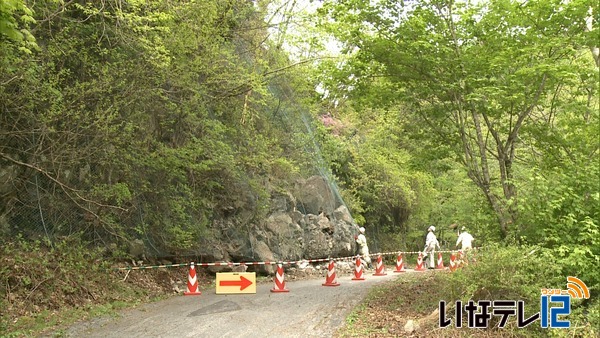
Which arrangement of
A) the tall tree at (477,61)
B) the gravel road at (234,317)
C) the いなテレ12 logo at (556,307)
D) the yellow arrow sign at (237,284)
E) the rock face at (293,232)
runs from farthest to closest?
the rock face at (293,232) < the yellow arrow sign at (237,284) < the tall tree at (477,61) < the gravel road at (234,317) < the いなテレ12 logo at (556,307)

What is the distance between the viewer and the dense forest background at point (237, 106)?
8688mm

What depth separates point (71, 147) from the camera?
1002cm

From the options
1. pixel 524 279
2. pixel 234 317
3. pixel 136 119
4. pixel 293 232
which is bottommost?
pixel 234 317

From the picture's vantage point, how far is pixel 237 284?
1262 cm

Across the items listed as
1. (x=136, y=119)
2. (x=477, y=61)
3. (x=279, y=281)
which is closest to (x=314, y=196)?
(x=279, y=281)

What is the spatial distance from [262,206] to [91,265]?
6492 mm

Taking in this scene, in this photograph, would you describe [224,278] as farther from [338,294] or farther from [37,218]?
[37,218]

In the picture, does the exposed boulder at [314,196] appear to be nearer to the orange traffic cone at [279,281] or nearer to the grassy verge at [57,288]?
the orange traffic cone at [279,281]

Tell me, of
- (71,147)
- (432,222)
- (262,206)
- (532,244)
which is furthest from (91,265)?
(432,222)

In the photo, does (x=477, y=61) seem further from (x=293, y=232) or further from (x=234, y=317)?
(x=293, y=232)

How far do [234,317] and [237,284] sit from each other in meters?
3.38

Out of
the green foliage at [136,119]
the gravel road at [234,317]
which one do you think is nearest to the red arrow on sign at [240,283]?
the gravel road at [234,317]

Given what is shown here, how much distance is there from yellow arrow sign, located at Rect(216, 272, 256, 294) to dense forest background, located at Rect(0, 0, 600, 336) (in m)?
1.66

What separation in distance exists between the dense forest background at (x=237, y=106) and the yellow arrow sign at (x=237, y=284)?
5.43 feet
